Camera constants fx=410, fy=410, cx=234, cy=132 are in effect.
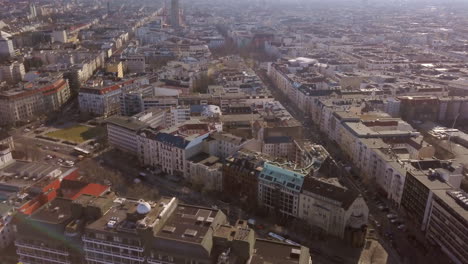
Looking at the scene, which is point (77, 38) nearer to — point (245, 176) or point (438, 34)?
point (245, 176)

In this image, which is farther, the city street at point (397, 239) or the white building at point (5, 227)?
the city street at point (397, 239)

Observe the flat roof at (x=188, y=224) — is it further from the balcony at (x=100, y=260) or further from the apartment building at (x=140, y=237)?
the balcony at (x=100, y=260)

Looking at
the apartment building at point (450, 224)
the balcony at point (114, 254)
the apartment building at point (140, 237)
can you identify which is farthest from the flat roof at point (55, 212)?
the apartment building at point (450, 224)

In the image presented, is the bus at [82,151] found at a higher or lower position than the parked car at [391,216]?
higher

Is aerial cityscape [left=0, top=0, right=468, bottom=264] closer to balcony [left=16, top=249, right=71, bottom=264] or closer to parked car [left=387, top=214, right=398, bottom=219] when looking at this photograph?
balcony [left=16, top=249, right=71, bottom=264]

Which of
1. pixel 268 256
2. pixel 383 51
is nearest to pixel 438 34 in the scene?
pixel 383 51

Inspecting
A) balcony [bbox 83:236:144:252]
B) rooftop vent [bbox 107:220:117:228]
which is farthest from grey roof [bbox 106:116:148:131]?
balcony [bbox 83:236:144:252]
